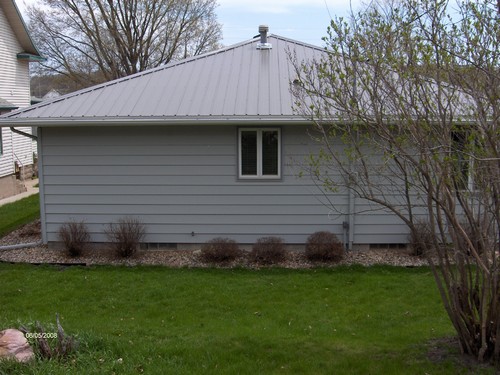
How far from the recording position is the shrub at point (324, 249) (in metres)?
9.16

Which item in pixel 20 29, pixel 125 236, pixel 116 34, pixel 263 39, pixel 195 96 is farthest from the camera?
pixel 116 34

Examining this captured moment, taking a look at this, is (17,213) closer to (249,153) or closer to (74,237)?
(74,237)

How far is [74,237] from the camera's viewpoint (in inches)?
379

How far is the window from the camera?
9727mm

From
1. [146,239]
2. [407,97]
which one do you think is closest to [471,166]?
[407,97]

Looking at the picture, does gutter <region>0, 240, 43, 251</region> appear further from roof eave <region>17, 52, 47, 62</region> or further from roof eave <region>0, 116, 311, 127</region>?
roof eave <region>17, 52, 47, 62</region>

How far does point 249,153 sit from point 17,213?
7.64 metres

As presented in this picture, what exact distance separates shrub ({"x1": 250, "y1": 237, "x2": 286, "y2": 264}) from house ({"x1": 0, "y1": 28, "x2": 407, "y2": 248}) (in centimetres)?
56

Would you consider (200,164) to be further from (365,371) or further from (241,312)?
(365,371)

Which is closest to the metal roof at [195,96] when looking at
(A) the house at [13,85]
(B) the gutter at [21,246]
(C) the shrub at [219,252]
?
(C) the shrub at [219,252]

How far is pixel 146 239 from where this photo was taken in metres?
10.0

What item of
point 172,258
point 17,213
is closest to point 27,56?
point 17,213

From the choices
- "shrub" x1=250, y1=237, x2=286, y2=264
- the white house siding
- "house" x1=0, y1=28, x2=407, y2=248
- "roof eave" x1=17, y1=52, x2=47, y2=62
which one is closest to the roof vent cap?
"house" x1=0, y1=28, x2=407, y2=248

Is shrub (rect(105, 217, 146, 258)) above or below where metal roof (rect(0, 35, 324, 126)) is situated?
below
